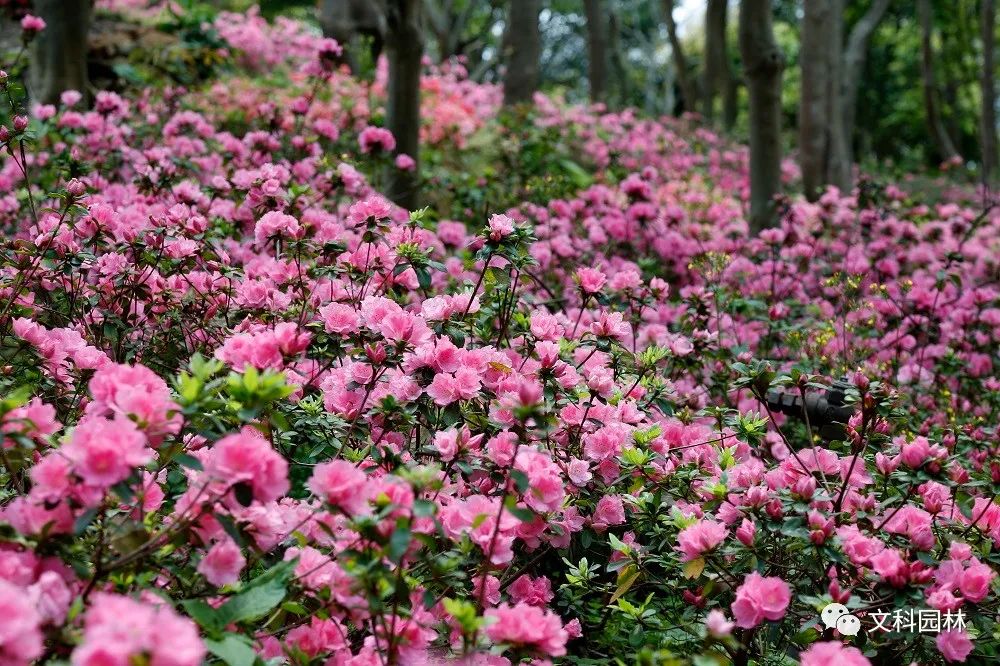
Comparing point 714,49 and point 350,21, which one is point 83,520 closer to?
point 350,21

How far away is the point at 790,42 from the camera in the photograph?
87.9 feet

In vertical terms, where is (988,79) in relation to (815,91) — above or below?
above

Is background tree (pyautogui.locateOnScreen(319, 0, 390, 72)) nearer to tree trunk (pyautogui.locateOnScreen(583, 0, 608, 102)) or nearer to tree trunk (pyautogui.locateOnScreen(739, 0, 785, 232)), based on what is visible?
tree trunk (pyautogui.locateOnScreen(583, 0, 608, 102))

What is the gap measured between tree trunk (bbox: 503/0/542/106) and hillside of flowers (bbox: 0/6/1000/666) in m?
6.58

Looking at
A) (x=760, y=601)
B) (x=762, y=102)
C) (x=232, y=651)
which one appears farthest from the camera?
(x=762, y=102)

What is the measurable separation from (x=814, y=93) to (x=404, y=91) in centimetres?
461

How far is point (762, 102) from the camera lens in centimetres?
649

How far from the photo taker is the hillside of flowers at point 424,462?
4.75ft

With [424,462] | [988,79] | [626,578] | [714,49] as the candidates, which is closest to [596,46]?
[714,49]

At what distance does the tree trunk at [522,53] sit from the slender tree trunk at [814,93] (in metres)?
3.38

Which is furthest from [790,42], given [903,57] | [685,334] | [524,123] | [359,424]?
[359,424]

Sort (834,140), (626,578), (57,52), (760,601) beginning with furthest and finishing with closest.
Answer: (834,140) → (57,52) → (626,578) → (760,601)

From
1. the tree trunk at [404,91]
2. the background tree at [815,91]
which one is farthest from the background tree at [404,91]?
the background tree at [815,91]

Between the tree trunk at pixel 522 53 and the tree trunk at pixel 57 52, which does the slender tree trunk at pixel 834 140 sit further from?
the tree trunk at pixel 57 52
